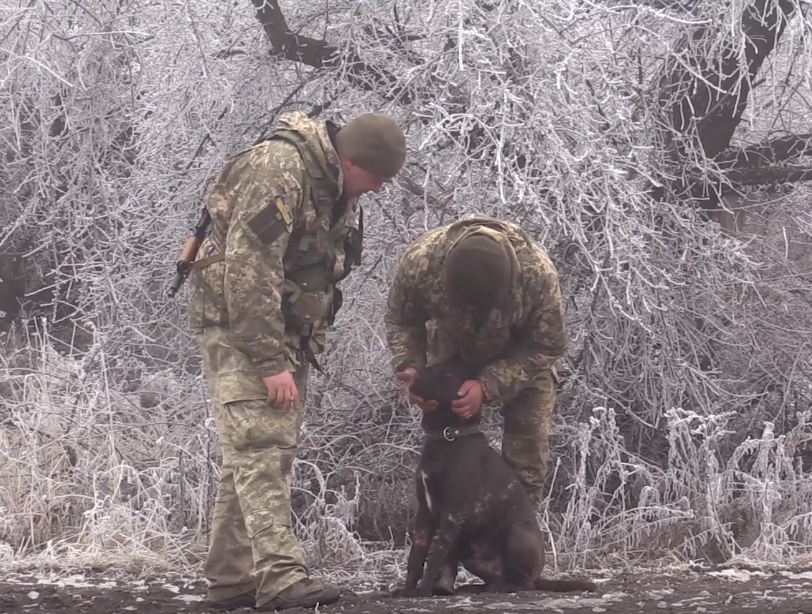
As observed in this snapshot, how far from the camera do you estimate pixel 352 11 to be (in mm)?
5203

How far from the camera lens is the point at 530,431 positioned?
4262 mm

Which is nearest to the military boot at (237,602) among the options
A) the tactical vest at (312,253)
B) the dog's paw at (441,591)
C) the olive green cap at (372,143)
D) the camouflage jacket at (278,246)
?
the dog's paw at (441,591)

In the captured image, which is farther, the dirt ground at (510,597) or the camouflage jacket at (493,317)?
the camouflage jacket at (493,317)

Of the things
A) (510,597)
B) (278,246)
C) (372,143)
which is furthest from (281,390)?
(510,597)

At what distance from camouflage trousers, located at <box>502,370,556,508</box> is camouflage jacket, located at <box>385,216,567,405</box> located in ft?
0.55

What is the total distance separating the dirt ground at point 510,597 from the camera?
3.73 metres

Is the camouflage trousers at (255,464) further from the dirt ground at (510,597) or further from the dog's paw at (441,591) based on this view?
the dog's paw at (441,591)

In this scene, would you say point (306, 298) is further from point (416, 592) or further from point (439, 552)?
point (416, 592)

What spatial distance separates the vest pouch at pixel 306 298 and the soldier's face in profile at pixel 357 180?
29 cm

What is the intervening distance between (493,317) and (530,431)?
618 mm

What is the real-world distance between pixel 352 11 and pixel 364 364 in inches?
71.6

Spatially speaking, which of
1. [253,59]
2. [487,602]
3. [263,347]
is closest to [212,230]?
[263,347]

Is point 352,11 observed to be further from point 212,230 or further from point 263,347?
point 263,347

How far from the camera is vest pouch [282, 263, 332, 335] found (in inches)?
146
